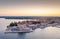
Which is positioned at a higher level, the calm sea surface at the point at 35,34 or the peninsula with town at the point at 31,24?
the peninsula with town at the point at 31,24

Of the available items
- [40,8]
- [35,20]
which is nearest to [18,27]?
[35,20]

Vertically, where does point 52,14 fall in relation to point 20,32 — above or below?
above

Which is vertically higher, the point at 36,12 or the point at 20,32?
the point at 36,12

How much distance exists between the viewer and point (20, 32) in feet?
6.92

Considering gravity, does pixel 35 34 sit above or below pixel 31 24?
below

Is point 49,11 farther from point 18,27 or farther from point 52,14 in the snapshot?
point 18,27

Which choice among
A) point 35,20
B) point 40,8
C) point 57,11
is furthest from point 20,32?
point 57,11

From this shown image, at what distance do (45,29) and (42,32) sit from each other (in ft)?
0.20

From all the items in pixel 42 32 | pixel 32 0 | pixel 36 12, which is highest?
pixel 32 0

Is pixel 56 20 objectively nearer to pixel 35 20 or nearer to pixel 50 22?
pixel 50 22

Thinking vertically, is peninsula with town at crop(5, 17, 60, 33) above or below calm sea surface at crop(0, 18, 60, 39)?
above

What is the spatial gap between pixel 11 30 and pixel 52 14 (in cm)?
61

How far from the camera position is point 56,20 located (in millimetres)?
2133

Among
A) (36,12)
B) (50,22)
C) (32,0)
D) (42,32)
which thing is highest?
(32,0)
